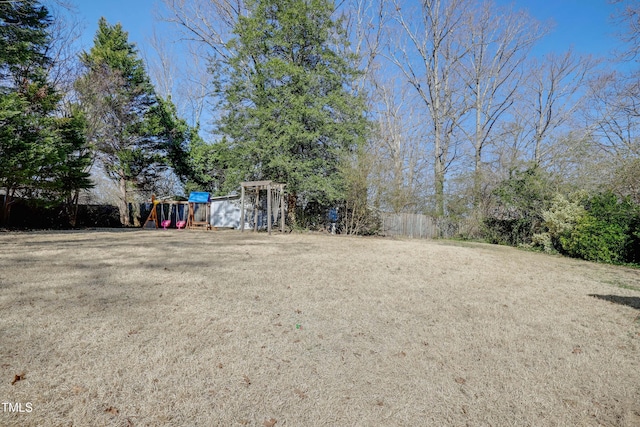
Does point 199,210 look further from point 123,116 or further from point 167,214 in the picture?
point 123,116

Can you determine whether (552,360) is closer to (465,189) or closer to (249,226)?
(249,226)

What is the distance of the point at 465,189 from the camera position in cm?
1678

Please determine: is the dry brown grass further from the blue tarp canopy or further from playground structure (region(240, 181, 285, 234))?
the blue tarp canopy

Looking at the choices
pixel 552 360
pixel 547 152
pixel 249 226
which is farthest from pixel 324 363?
pixel 547 152

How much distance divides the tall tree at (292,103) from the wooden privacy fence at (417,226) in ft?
10.6

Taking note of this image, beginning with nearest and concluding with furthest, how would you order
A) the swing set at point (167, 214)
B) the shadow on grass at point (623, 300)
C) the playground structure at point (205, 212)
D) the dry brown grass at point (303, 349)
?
the dry brown grass at point (303, 349) → the shadow on grass at point (623, 300) → the playground structure at point (205, 212) → the swing set at point (167, 214)

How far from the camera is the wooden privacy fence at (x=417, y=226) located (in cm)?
1544

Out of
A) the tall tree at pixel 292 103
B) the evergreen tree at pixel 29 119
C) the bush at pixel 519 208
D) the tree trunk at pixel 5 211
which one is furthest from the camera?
the tall tree at pixel 292 103

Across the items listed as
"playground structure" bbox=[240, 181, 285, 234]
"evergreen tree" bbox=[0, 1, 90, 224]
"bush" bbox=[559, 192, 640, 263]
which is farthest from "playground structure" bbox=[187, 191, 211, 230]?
"bush" bbox=[559, 192, 640, 263]

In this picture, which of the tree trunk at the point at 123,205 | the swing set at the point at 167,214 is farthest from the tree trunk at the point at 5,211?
the tree trunk at the point at 123,205

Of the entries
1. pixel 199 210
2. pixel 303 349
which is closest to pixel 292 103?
pixel 199 210

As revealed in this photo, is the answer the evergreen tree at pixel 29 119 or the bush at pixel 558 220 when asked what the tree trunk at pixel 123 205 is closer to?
the evergreen tree at pixel 29 119

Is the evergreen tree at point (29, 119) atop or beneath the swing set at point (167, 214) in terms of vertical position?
atop

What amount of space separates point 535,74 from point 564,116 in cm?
345
